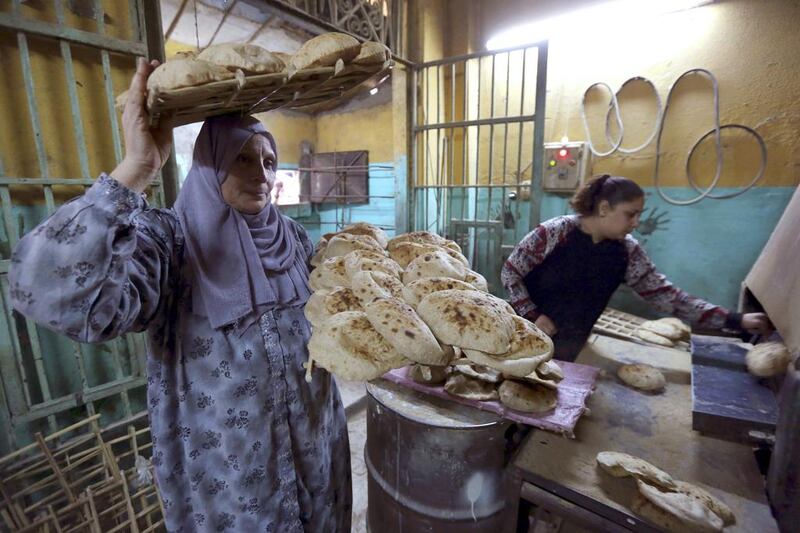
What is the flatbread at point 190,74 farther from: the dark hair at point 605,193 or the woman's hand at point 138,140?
the dark hair at point 605,193

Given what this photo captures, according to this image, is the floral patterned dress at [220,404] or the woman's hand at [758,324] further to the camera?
the woman's hand at [758,324]

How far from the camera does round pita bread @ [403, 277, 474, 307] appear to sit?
0.92 m

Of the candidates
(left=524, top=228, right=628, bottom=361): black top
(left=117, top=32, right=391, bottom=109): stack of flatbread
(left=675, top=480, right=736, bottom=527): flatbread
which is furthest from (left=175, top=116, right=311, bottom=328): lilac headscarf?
(left=524, top=228, right=628, bottom=361): black top

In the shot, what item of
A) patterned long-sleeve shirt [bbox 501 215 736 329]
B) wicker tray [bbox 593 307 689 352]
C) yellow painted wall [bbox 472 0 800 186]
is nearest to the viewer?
patterned long-sleeve shirt [bbox 501 215 736 329]

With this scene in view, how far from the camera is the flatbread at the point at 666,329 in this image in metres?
2.93

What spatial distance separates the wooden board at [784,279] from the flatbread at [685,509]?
28.4 inches

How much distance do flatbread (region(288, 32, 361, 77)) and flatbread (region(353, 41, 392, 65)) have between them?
0.08ft

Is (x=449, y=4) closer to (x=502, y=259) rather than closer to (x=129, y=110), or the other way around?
(x=502, y=259)

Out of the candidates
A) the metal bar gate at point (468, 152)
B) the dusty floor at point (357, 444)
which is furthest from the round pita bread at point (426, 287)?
the metal bar gate at point (468, 152)

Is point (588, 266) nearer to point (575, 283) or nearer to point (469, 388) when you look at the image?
point (575, 283)

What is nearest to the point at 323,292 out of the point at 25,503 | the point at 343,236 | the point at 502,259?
the point at 343,236

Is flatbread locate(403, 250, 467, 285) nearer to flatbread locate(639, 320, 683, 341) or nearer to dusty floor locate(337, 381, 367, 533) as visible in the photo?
dusty floor locate(337, 381, 367, 533)

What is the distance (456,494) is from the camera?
1.51 metres

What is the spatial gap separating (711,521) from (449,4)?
5008 mm
